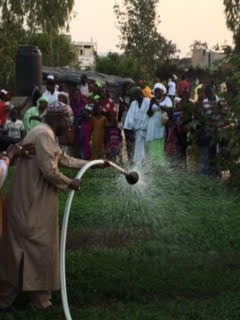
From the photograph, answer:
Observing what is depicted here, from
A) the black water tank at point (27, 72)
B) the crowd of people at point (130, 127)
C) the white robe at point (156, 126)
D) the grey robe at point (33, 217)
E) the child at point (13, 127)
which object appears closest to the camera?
the grey robe at point (33, 217)

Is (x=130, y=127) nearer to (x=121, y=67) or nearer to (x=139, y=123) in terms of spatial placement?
(x=139, y=123)

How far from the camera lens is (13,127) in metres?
16.3

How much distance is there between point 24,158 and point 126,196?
5.21m

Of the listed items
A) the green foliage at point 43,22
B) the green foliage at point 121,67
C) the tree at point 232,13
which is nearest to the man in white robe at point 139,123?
the green foliage at point 43,22

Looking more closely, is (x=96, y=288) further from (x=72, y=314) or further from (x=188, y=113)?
(x=188, y=113)

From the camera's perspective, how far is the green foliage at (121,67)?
40.1 m

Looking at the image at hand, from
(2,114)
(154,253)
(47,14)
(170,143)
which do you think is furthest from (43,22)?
(154,253)

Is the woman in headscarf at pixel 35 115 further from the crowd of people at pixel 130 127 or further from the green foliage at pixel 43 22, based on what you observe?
the green foliage at pixel 43 22

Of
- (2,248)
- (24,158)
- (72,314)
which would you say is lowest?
(72,314)

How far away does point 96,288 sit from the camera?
7453 millimetres

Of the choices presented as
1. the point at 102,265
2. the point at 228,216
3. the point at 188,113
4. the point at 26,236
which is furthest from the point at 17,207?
the point at 228,216

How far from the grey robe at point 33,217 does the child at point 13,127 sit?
9.37 meters

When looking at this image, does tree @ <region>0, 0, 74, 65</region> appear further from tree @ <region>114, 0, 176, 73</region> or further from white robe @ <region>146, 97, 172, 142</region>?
white robe @ <region>146, 97, 172, 142</region>

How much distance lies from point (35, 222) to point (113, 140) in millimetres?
9512
